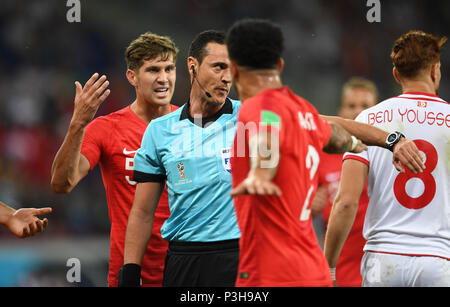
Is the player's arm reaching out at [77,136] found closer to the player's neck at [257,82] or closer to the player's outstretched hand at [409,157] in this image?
the player's neck at [257,82]

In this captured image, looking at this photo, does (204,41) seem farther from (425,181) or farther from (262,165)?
(262,165)

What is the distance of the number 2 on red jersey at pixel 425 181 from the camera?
3.96 metres

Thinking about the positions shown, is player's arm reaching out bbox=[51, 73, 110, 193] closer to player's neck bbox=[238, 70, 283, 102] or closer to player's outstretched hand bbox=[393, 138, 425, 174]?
player's neck bbox=[238, 70, 283, 102]

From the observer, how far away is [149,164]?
4121mm

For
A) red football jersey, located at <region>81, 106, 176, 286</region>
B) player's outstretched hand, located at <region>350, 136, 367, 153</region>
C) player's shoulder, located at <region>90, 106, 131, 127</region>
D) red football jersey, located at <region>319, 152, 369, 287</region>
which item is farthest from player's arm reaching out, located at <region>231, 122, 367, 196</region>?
red football jersey, located at <region>319, 152, 369, 287</region>

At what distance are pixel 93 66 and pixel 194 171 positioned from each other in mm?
8718

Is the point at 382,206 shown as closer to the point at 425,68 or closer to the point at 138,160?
the point at 425,68

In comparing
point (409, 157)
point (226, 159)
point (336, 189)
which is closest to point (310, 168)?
point (409, 157)

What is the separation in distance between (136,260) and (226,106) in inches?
48.2

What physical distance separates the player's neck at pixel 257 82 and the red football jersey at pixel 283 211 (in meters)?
0.06

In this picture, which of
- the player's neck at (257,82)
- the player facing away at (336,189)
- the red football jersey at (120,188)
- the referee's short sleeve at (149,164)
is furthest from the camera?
the player facing away at (336,189)

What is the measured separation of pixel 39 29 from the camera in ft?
41.0

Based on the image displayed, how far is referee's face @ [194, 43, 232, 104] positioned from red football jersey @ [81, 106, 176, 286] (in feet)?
2.96

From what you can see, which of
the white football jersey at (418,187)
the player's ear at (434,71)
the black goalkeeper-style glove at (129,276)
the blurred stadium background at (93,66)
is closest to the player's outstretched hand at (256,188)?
the black goalkeeper-style glove at (129,276)
